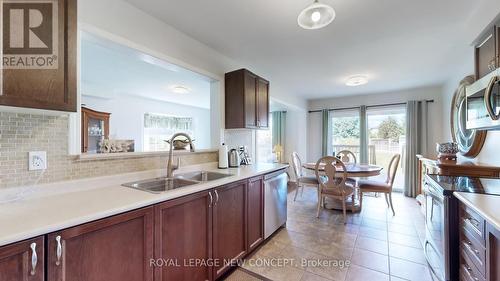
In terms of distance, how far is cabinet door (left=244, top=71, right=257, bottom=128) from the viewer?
8.79 feet

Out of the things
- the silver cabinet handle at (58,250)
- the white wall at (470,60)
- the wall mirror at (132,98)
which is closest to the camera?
the silver cabinet handle at (58,250)

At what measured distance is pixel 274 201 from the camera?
258cm

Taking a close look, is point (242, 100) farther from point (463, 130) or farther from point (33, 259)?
point (463, 130)

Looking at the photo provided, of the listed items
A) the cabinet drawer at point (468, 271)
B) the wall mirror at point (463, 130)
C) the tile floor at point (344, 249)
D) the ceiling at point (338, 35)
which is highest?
the ceiling at point (338, 35)

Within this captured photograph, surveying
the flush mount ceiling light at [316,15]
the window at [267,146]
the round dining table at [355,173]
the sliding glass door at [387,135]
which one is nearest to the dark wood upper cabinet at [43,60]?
the flush mount ceiling light at [316,15]

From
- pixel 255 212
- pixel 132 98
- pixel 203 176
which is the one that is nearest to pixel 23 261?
pixel 203 176

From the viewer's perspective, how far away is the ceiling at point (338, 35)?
5.92 feet

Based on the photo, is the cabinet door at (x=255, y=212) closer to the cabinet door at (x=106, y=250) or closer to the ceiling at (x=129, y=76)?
the cabinet door at (x=106, y=250)

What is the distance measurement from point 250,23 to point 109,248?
7.00 feet

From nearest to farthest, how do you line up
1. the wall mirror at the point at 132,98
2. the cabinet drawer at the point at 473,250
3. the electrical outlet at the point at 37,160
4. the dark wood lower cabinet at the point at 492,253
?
the dark wood lower cabinet at the point at 492,253 < the cabinet drawer at the point at 473,250 < the electrical outlet at the point at 37,160 < the wall mirror at the point at 132,98

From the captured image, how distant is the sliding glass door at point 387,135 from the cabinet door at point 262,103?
10.8 ft

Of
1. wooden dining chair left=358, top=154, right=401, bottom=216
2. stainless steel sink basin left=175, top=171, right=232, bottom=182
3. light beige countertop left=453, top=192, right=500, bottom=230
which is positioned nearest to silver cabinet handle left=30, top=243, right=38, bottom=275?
stainless steel sink basin left=175, top=171, right=232, bottom=182

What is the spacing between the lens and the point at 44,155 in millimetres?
1299

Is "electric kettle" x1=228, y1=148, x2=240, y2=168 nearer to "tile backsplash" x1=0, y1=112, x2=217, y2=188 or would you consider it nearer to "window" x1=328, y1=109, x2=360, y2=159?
"tile backsplash" x1=0, y1=112, x2=217, y2=188
